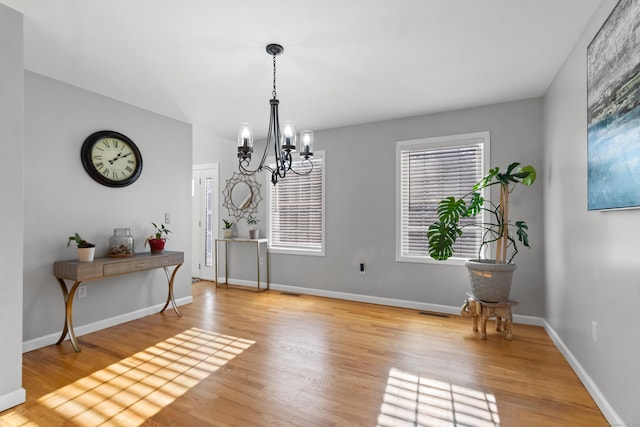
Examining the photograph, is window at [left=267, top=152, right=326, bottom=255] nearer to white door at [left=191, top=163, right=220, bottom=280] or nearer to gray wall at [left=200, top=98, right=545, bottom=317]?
gray wall at [left=200, top=98, right=545, bottom=317]

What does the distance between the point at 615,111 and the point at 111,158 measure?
4302 millimetres

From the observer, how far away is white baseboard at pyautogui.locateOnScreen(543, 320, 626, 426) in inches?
73.0

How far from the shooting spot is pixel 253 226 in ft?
18.1

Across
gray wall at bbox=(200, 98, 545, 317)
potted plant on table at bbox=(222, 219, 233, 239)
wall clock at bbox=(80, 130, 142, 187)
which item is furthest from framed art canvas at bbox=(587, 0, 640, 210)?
potted plant on table at bbox=(222, 219, 233, 239)

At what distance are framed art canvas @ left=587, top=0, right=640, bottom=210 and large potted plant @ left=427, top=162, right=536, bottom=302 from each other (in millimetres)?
1124

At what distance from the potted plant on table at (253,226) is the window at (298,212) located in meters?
0.22

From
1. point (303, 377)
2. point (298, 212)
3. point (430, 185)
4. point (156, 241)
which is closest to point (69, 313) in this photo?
point (156, 241)

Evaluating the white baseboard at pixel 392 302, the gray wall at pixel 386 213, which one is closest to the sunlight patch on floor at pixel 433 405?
the white baseboard at pixel 392 302

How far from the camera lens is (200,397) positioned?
2.16 meters

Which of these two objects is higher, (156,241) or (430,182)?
(430,182)

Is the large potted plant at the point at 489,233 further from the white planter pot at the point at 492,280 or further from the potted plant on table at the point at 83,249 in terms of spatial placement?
the potted plant on table at the point at 83,249

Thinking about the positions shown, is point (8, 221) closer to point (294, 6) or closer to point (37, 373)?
point (37, 373)

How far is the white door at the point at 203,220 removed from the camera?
20.1ft

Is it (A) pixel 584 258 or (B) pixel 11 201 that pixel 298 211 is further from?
(A) pixel 584 258
